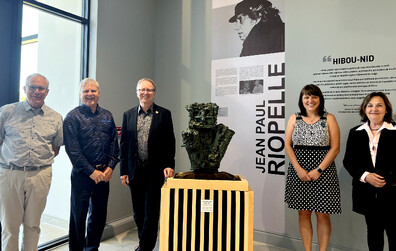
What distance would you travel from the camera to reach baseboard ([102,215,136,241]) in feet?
10.4

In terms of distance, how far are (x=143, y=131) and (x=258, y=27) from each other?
6.03 feet

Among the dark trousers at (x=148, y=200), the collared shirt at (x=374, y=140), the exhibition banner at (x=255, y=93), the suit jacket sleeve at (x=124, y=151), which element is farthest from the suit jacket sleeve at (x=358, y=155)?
the suit jacket sleeve at (x=124, y=151)

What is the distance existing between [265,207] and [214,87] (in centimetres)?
156

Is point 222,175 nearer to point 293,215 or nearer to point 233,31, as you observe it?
point 293,215

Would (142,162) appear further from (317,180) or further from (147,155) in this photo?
(317,180)

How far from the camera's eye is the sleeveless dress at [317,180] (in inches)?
89.7

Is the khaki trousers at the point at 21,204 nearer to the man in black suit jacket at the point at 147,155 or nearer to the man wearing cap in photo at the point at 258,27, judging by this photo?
the man in black suit jacket at the point at 147,155

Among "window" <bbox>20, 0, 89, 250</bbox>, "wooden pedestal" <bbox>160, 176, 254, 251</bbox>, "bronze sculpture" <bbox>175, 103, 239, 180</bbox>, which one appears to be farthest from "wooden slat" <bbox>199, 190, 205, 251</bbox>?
"window" <bbox>20, 0, 89, 250</bbox>

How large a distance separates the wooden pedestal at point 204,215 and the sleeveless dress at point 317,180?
0.81 metres

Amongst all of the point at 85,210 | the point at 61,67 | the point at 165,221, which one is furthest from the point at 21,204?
the point at 61,67

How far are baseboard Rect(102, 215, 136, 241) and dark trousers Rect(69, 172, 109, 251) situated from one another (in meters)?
0.76

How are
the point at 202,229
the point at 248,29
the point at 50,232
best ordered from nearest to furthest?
the point at 202,229, the point at 50,232, the point at 248,29

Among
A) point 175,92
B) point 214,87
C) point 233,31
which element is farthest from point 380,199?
point 175,92

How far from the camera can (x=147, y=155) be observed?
7.89 feet
